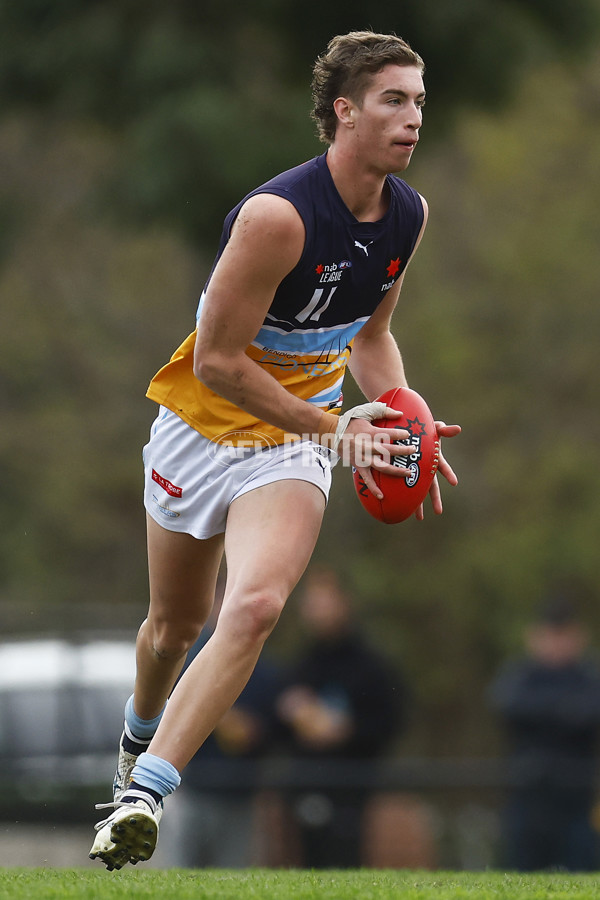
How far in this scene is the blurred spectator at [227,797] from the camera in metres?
7.17

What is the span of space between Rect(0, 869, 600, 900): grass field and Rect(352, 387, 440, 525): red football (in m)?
1.16

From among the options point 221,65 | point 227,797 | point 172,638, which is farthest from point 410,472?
point 221,65

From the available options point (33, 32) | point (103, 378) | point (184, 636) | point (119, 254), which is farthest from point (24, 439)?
point (184, 636)

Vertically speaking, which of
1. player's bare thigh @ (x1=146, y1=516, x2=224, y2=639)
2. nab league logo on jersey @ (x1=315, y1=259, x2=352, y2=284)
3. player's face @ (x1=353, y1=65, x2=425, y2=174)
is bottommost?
player's bare thigh @ (x1=146, y1=516, x2=224, y2=639)

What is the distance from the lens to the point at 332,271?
4297 mm

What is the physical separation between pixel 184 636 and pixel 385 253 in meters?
1.49

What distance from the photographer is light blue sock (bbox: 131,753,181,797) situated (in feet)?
13.0

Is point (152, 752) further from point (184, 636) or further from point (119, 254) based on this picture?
point (119, 254)

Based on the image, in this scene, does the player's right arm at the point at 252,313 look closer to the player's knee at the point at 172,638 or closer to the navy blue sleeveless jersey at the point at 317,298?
the navy blue sleeveless jersey at the point at 317,298

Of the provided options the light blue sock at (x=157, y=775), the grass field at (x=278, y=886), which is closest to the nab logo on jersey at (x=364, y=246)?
the light blue sock at (x=157, y=775)

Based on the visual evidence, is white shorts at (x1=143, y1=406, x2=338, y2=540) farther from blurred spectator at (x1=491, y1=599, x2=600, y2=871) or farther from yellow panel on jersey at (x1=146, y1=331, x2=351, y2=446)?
blurred spectator at (x1=491, y1=599, x2=600, y2=871)

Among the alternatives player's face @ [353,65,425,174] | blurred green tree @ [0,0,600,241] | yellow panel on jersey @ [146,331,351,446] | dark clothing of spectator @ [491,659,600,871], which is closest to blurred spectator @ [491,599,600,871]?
dark clothing of spectator @ [491,659,600,871]

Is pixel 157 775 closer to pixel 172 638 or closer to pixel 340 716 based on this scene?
pixel 172 638

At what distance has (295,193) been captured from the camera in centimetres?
419
